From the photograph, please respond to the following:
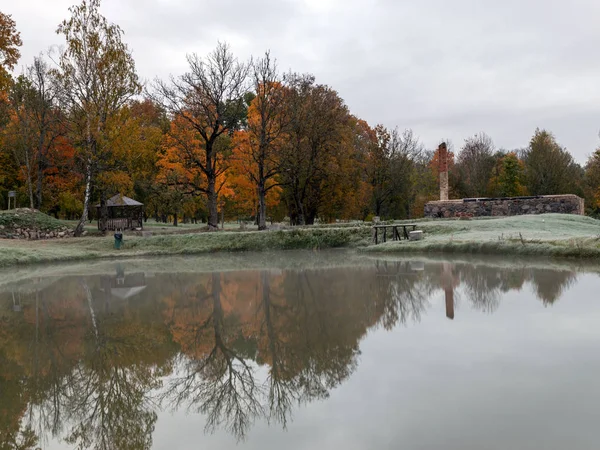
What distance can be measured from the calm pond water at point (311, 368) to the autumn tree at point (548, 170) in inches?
1552

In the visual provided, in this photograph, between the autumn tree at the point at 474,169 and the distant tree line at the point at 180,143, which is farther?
the autumn tree at the point at 474,169

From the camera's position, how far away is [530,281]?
1270 cm

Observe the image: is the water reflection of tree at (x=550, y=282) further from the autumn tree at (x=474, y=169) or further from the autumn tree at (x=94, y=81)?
the autumn tree at (x=474, y=169)

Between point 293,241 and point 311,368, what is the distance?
866 inches

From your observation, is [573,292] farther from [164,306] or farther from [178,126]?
[178,126]

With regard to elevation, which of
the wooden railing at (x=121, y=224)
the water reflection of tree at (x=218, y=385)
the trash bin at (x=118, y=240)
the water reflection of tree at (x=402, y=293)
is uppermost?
the wooden railing at (x=121, y=224)

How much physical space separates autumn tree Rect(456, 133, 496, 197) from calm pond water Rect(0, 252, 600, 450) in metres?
42.2

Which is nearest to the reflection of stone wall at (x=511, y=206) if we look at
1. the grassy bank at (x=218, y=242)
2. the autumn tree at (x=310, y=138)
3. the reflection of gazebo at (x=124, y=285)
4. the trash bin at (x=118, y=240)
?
the autumn tree at (x=310, y=138)

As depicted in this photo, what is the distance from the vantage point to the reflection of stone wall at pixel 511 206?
114 ft

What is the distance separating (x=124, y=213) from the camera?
4122 centimetres

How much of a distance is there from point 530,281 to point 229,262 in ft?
42.4

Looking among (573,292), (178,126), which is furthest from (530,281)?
(178,126)

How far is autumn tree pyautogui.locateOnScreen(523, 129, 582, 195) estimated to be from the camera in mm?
48344

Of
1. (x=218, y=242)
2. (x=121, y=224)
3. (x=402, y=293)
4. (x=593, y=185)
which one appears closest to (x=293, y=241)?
(x=218, y=242)
